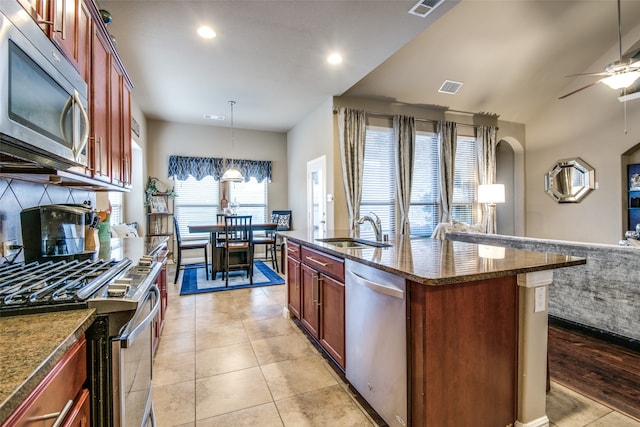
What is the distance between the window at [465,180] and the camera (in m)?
6.05

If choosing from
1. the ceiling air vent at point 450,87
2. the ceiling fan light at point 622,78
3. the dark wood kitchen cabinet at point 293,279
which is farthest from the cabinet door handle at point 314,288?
the ceiling air vent at point 450,87

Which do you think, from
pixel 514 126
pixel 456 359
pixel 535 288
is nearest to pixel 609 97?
pixel 514 126

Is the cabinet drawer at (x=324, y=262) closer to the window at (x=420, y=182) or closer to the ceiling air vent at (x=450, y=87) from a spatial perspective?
the window at (x=420, y=182)

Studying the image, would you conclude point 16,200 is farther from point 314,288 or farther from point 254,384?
point 314,288

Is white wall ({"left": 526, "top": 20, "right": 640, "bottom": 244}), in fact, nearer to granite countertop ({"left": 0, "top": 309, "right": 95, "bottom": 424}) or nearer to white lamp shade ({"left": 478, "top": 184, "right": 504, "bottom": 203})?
white lamp shade ({"left": 478, "top": 184, "right": 504, "bottom": 203})

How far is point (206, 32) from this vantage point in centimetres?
315

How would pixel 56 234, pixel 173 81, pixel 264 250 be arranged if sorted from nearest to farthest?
pixel 56 234 → pixel 173 81 → pixel 264 250

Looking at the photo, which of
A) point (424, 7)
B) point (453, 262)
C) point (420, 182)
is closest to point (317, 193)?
point (420, 182)

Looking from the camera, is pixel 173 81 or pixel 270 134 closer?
pixel 173 81

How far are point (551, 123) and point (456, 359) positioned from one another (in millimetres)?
6686

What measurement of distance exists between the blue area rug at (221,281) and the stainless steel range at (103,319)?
3290 mm

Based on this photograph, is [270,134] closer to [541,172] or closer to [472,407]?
[541,172]

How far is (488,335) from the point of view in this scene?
1.53 metres

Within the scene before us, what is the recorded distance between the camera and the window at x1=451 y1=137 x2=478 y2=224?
6051 mm
